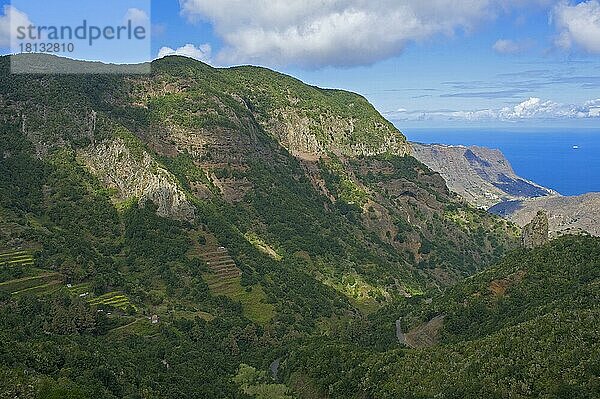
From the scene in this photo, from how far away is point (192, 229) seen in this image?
9700 cm

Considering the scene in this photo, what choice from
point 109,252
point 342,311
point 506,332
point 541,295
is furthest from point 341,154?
point 506,332

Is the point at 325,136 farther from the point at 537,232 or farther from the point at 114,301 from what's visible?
the point at 114,301

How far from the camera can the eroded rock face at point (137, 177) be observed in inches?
3812

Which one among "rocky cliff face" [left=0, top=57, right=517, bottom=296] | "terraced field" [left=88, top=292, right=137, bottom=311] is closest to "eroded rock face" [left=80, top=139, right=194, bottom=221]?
"rocky cliff face" [left=0, top=57, right=517, bottom=296]

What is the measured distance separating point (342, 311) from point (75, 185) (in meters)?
48.7

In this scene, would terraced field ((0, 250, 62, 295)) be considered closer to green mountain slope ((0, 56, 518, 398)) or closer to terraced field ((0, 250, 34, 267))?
terraced field ((0, 250, 34, 267))

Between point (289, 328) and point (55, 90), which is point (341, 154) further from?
point (289, 328)

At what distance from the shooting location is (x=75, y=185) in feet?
319

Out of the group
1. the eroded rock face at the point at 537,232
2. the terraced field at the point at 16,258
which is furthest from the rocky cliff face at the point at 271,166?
the eroded rock face at the point at 537,232

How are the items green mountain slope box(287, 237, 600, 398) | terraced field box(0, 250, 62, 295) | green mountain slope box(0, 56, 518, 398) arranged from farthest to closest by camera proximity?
terraced field box(0, 250, 62, 295) < green mountain slope box(0, 56, 518, 398) < green mountain slope box(287, 237, 600, 398)

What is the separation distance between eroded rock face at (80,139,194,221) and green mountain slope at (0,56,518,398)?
273mm

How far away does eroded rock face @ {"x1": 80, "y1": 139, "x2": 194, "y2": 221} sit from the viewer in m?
96.8

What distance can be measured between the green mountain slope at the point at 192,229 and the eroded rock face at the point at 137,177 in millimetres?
273

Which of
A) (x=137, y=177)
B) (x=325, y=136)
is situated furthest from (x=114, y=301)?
(x=325, y=136)
